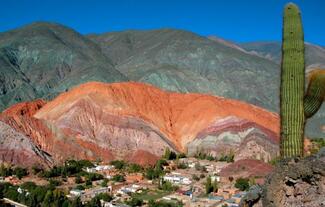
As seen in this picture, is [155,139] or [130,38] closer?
[155,139]

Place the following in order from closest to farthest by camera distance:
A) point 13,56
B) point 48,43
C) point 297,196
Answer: point 297,196, point 13,56, point 48,43

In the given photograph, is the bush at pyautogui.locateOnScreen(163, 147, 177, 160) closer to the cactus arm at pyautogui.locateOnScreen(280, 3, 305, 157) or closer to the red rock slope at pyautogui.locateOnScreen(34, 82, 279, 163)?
the red rock slope at pyautogui.locateOnScreen(34, 82, 279, 163)

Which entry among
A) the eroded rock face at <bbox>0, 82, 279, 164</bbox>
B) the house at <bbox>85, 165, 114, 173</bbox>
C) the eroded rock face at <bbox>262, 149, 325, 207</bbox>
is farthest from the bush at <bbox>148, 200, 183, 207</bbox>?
the eroded rock face at <bbox>262, 149, 325, 207</bbox>

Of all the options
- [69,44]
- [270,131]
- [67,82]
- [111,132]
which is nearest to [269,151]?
[270,131]

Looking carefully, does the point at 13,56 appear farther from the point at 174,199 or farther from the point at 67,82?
the point at 174,199

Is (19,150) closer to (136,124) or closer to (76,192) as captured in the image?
(76,192)

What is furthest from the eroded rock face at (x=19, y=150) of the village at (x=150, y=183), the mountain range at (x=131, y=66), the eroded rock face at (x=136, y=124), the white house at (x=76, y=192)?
the mountain range at (x=131, y=66)

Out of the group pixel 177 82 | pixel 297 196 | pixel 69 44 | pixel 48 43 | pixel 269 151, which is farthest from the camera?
pixel 69 44
